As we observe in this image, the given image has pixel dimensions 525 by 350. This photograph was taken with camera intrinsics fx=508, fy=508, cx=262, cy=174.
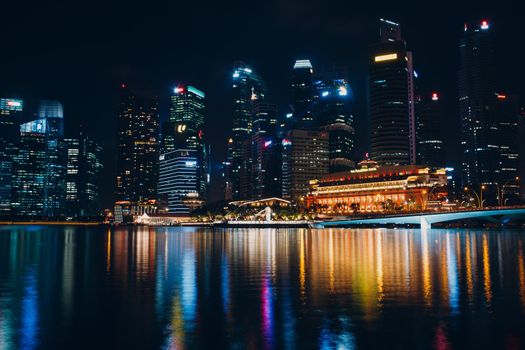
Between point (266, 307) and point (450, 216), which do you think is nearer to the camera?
point (266, 307)

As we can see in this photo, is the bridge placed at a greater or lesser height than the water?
greater

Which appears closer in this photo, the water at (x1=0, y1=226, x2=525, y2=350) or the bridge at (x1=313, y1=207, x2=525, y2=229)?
the water at (x1=0, y1=226, x2=525, y2=350)

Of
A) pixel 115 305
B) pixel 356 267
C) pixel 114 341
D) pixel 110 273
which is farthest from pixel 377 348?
pixel 110 273

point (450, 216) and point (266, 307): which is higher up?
point (450, 216)

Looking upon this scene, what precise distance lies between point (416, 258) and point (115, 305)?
33205mm

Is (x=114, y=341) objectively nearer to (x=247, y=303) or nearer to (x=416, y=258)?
(x=247, y=303)

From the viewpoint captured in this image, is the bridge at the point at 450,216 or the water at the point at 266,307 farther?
the bridge at the point at 450,216

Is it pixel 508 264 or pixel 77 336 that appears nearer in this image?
pixel 77 336

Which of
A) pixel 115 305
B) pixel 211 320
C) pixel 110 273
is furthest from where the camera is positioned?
pixel 110 273

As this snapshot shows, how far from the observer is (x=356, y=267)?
4022cm

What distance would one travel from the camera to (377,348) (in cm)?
1644

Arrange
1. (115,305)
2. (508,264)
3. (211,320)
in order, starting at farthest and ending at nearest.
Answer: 1. (508,264)
2. (115,305)
3. (211,320)

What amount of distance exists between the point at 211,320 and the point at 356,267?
2158 cm

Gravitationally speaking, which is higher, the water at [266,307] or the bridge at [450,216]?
the bridge at [450,216]
